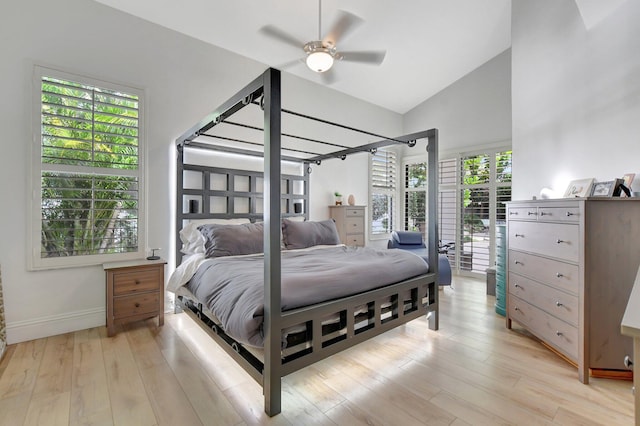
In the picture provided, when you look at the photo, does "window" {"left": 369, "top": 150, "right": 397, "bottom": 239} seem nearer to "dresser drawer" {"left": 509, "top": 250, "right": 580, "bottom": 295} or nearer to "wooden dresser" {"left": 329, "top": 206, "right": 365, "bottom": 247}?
"wooden dresser" {"left": 329, "top": 206, "right": 365, "bottom": 247}

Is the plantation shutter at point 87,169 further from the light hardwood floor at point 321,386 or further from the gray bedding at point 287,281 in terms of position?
the gray bedding at point 287,281

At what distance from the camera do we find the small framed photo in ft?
6.99

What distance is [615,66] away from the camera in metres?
2.36

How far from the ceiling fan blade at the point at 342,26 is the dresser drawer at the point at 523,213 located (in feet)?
7.24

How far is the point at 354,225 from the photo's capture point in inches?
→ 192

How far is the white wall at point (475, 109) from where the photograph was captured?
179 inches

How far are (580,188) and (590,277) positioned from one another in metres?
0.94

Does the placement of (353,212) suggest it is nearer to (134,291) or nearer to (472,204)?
(472,204)

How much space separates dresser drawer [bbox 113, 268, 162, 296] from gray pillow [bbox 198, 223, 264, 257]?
1.92ft

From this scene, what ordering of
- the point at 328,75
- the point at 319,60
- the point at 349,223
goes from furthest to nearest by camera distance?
the point at 349,223
the point at 328,75
the point at 319,60

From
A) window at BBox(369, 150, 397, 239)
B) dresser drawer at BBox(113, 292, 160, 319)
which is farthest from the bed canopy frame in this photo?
A: window at BBox(369, 150, 397, 239)

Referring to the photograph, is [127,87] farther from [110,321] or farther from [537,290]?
[537,290]

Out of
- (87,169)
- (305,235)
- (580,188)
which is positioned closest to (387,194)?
(305,235)

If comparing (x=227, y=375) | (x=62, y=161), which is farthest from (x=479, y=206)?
(x=62, y=161)
